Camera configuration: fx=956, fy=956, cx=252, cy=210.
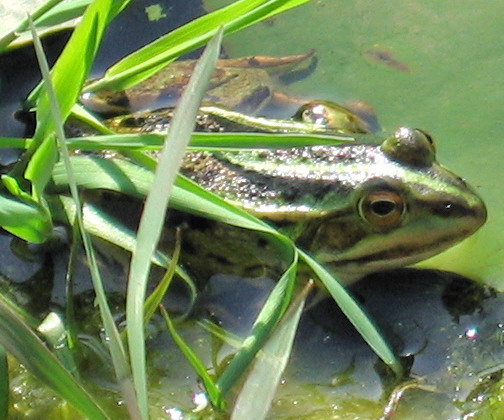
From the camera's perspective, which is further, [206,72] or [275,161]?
[275,161]

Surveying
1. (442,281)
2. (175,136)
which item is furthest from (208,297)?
(175,136)

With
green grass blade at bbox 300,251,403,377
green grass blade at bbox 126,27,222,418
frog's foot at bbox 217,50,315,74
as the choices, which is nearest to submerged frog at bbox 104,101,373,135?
frog's foot at bbox 217,50,315,74

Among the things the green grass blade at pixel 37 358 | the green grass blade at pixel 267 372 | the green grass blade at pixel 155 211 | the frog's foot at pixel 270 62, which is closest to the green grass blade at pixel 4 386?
the green grass blade at pixel 37 358

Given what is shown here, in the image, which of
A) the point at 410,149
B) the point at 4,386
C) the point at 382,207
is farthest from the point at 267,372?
the point at 410,149

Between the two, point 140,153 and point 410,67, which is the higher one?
point 410,67

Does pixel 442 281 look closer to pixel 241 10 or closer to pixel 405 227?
pixel 405 227

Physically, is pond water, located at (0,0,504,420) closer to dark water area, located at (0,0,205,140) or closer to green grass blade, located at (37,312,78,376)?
dark water area, located at (0,0,205,140)

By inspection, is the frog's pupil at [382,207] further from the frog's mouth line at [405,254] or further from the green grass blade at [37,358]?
the green grass blade at [37,358]

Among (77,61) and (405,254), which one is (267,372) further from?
(77,61)
